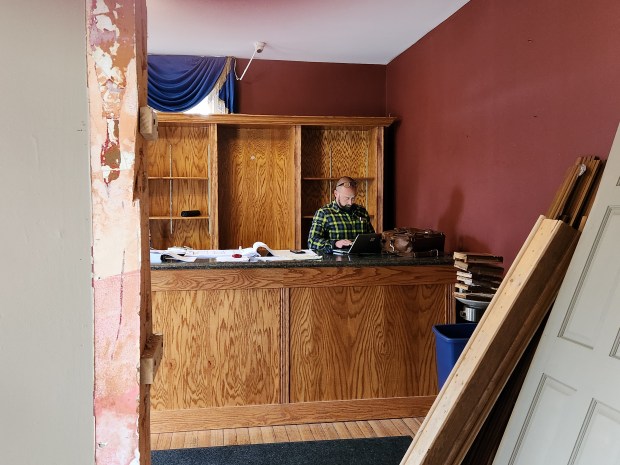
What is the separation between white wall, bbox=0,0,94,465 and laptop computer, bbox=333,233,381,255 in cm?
273

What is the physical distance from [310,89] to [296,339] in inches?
137

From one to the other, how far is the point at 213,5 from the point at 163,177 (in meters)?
2.07

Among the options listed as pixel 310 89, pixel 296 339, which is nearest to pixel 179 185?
pixel 310 89

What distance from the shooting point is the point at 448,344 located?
307 centimetres

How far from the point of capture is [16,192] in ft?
4.47

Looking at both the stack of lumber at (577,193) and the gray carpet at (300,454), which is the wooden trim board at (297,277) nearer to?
the gray carpet at (300,454)

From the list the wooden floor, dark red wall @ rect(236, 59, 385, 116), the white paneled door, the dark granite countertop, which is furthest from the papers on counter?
dark red wall @ rect(236, 59, 385, 116)

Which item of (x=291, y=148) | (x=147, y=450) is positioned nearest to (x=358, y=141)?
(x=291, y=148)

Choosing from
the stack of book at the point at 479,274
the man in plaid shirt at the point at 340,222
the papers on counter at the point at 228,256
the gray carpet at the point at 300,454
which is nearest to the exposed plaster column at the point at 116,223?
the gray carpet at the point at 300,454

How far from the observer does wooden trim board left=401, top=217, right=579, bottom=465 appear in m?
2.14

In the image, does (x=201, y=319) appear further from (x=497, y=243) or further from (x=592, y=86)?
(x=592, y=86)

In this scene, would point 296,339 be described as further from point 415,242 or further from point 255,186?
point 255,186

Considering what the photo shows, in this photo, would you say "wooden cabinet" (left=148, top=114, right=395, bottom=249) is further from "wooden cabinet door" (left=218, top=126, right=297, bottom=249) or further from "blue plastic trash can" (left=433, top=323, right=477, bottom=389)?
"blue plastic trash can" (left=433, top=323, right=477, bottom=389)

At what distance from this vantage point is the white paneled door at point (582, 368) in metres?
1.84
